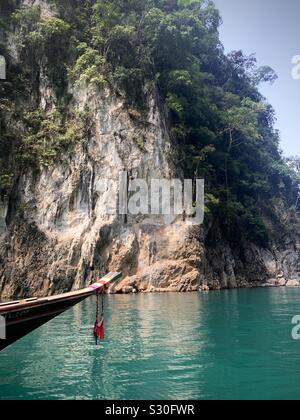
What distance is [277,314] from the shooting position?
15195mm

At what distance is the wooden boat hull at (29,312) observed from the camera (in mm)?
6582

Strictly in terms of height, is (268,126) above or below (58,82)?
above

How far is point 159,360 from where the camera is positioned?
8.45 metres

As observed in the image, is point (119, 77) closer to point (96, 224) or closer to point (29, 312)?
point (96, 224)

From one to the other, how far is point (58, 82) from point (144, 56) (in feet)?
20.0

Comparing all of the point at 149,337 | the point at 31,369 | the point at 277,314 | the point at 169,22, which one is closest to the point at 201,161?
the point at 169,22

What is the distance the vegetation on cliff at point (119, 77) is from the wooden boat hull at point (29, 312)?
1976cm

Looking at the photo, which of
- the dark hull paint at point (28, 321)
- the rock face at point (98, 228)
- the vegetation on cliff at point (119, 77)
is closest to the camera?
the dark hull paint at point (28, 321)

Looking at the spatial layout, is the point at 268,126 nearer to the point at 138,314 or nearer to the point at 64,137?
the point at 64,137

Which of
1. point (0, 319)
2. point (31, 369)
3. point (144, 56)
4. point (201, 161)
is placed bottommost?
point (31, 369)

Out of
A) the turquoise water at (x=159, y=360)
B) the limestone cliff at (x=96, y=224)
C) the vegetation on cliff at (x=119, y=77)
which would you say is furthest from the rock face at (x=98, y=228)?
the turquoise water at (x=159, y=360)

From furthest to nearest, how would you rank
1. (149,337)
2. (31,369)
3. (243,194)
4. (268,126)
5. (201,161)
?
(268,126)
(243,194)
(201,161)
(149,337)
(31,369)

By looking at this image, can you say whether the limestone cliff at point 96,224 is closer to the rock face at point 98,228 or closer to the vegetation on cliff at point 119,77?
the rock face at point 98,228

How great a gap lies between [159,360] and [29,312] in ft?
9.29
